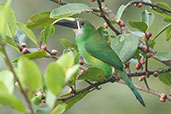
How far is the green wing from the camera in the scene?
190cm

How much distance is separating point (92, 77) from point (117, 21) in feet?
1.41

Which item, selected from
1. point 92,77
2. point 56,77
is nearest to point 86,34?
point 92,77

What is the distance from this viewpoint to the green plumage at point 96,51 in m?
1.87

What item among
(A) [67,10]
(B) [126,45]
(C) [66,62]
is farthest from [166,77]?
(C) [66,62]

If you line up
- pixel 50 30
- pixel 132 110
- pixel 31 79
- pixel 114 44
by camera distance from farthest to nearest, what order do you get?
pixel 132 110 < pixel 114 44 < pixel 50 30 < pixel 31 79

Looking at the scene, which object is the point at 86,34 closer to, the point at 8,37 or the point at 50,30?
the point at 50,30

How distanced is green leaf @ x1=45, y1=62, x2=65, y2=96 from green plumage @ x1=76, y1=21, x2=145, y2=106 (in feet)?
3.44

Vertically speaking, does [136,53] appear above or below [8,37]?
below

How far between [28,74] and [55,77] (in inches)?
2.3

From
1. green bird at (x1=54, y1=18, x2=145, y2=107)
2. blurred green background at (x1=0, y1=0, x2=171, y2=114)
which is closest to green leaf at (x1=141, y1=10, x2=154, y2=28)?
green bird at (x1=54, y1=18, x2=145, y2=107)

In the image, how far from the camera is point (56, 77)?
0.75 m

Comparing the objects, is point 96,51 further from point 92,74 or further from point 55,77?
point 55,77

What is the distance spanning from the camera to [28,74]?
29.0 inches

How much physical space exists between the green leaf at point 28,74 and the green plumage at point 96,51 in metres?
1.07
